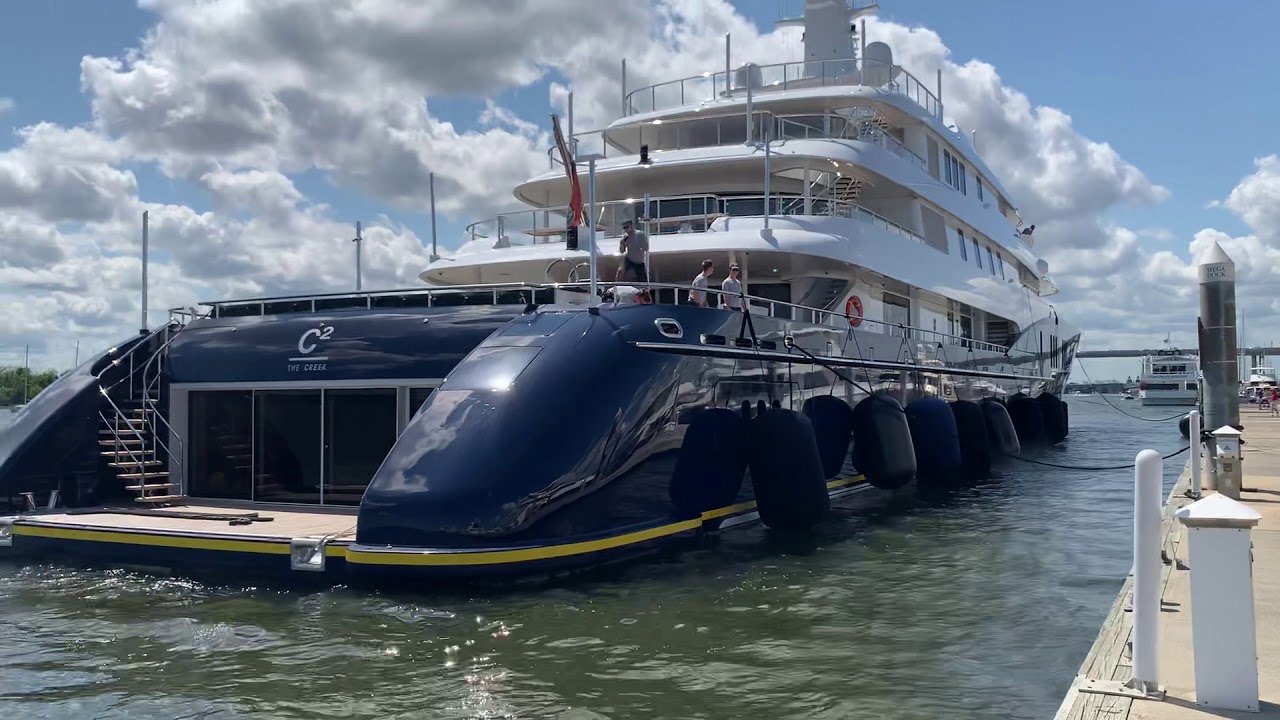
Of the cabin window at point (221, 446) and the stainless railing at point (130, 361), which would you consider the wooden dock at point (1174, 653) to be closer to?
the cabin window at point (221, 446)

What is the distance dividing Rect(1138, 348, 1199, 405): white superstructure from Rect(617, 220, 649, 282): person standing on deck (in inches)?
2308

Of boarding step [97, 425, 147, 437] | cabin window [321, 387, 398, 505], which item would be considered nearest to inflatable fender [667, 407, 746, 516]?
cabin window [321, 387, 398, 505]

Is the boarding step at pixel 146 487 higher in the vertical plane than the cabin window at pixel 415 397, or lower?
lower

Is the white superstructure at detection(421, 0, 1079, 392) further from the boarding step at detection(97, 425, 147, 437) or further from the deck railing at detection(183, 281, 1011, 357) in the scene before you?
the boarding step at detection(97, 425, 147, 437)

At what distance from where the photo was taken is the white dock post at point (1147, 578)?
188 inches

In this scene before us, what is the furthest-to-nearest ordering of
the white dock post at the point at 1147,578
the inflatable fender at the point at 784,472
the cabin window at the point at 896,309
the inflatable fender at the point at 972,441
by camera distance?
the cabin window at the point at 896,309 < the inflatable fender at the point at 972,441 < the inflatable fender at the point at 784,472 < the white dock post at the point at 1147,578

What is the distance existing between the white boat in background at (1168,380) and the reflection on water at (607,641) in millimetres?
57815

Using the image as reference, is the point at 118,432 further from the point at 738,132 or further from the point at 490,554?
the point at 738,132

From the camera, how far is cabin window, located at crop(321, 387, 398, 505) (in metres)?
10.4

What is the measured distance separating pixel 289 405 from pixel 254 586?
3.10 metres

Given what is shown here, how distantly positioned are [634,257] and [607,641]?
215 inches

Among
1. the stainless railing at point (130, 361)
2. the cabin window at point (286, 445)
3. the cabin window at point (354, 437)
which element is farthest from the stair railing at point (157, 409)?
the cabin window at point (354, 437)

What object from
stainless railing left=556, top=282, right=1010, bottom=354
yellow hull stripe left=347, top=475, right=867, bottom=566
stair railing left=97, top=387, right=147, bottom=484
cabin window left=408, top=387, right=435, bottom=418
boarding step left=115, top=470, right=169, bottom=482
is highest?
stainless railing left=556, top=282, right=1010, bottom=354

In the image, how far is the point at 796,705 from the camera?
18.0 ft
